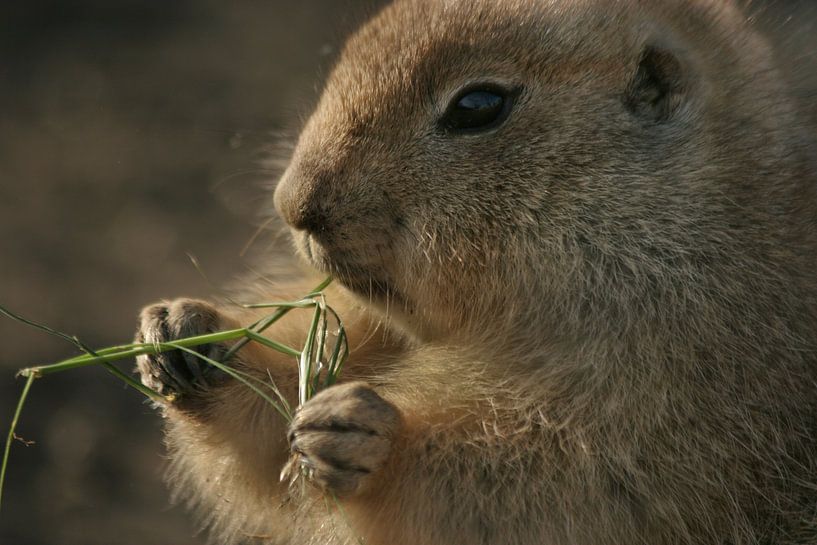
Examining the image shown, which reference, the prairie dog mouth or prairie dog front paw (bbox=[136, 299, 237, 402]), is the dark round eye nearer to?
the prairie dog mouth

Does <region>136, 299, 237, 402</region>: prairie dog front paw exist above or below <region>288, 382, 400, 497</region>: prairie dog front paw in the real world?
above

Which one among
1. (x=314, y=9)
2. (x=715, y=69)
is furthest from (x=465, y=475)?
(x=314, y=9)

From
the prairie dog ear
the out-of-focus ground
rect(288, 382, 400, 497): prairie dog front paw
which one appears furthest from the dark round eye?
the out-of-focus ground

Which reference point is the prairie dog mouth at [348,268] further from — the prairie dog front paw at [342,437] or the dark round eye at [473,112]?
the dark round eye at [473,112]

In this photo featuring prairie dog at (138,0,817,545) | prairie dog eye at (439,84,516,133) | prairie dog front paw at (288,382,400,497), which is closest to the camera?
prairie dog front paw at (288,382,400,497)

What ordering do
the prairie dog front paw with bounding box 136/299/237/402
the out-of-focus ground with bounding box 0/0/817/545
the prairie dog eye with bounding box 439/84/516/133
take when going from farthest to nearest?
the out-of-focus ground with bounding box 0/0/817/545, the prairie dog front paw with bounding box 136/299/237/402, the prairie dog eye with bounding box 439/84/516/133

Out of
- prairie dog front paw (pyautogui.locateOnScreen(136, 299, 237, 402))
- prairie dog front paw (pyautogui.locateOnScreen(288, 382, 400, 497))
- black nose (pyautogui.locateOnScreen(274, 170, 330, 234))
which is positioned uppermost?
black nose (pyautogui.locateOnScreen(274, 170, 330, 234))

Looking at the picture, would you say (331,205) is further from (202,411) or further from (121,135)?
(121,135)

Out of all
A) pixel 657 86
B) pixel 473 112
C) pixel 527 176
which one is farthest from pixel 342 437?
pixel 657 86

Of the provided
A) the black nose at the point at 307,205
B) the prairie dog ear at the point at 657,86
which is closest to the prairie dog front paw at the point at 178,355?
the black nose at the point at 307,205
